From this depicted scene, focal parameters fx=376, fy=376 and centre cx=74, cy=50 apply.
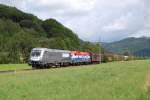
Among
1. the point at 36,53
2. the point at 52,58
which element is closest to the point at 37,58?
the point at 36,53

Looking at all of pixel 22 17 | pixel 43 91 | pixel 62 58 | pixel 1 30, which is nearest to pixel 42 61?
pixel 62 58

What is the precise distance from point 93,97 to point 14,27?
141881 mm

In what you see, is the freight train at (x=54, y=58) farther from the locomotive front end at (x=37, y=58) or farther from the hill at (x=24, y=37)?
the hill at (x=24, y=37)

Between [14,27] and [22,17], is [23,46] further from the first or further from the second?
[22,17]

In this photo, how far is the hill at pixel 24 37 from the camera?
99113 millimetres

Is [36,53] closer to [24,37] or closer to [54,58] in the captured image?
[54,58]

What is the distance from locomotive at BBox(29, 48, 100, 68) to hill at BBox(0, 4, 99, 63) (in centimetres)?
1844

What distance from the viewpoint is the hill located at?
325ft

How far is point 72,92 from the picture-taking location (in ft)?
71.5

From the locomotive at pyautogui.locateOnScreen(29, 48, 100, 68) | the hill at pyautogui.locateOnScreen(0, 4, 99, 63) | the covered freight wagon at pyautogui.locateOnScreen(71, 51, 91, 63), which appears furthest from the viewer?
the hill at pyautogui.locateOnScreen(0, 4, 99, 63)

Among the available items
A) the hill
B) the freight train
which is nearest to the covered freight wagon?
the freight train

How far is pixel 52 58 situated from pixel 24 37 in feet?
171

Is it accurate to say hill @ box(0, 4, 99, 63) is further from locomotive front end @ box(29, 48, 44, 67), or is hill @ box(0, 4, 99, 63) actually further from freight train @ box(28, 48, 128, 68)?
locomotive front end @ box(29, 48, 44, 67)

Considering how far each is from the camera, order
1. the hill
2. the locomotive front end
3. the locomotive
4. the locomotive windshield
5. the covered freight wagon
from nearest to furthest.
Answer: the locomotive front end, the locomotive, the locomotive windshield, the covered freight wagon, the hill
